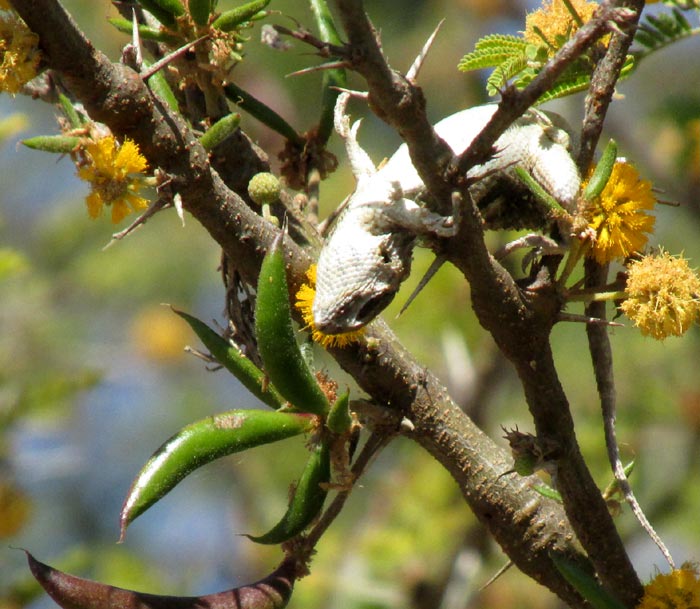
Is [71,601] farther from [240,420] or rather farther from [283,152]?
[283,152]

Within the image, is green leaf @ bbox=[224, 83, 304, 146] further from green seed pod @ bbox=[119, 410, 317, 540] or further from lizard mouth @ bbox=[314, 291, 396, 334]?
green seed pod @ bbox=[119, 410, 317, 540]

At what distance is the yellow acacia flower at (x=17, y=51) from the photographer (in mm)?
1562

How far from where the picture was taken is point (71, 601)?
5.59 ft

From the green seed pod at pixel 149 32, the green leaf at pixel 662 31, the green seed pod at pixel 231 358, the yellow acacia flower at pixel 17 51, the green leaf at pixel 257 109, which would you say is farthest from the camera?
the green leaf at pixel 662 31

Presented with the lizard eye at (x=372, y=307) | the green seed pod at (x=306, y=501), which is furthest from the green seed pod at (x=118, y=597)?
the lizard eye at (x=372, y=307)

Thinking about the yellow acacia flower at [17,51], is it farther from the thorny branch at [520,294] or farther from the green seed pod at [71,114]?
the thorny branch at [520,294]

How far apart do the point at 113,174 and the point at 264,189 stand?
360 mm

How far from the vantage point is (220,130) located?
184cm

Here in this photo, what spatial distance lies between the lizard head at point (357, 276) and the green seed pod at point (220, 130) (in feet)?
1.07

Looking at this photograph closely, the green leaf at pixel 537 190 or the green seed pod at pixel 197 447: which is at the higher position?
the green leaf at pixel 537 190

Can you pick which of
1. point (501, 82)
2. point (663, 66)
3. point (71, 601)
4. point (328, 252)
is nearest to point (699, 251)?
point (663, 66)

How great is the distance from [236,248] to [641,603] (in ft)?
3.89

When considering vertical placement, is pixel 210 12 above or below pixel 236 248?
above

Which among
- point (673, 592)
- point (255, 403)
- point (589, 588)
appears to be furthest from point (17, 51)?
point (255, 403)
